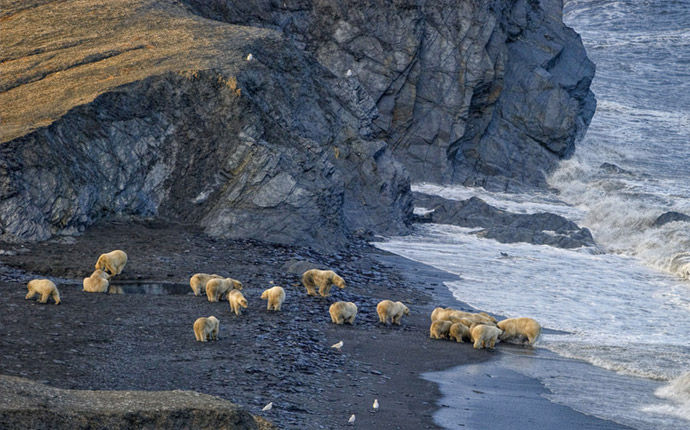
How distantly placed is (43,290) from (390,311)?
17.5 feet

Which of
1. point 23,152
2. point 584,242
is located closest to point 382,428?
point 23,152

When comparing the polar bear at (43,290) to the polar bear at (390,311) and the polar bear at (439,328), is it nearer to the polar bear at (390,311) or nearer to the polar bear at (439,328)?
the polar bear at (390,311)

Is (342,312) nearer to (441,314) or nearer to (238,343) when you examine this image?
(441,314)

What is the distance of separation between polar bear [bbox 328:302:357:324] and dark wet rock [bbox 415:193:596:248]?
12294 mm

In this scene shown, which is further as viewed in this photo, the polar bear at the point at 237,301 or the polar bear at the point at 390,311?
the polar bear at the point at 390,311

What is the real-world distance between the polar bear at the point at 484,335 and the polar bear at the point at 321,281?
2800 mm

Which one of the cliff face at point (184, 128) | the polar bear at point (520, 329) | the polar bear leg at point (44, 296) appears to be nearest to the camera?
the polar bear leg at point (44, 296)

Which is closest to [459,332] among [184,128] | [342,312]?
[342,312]

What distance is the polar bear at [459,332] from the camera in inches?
558

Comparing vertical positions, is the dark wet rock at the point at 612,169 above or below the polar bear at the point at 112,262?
below

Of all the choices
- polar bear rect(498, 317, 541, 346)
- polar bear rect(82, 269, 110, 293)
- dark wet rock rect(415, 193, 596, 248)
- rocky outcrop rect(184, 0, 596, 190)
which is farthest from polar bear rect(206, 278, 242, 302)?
rocky outcrop rect(184, 0, 596, 190)

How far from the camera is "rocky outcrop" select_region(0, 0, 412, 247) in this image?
18.1 m

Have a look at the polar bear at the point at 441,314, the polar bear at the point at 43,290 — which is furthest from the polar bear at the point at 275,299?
the polar bear at the point at 43,290

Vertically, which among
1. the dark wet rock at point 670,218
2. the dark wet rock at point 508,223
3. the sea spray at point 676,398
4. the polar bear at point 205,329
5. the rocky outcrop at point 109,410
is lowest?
the dark wet rock at point 508,223
